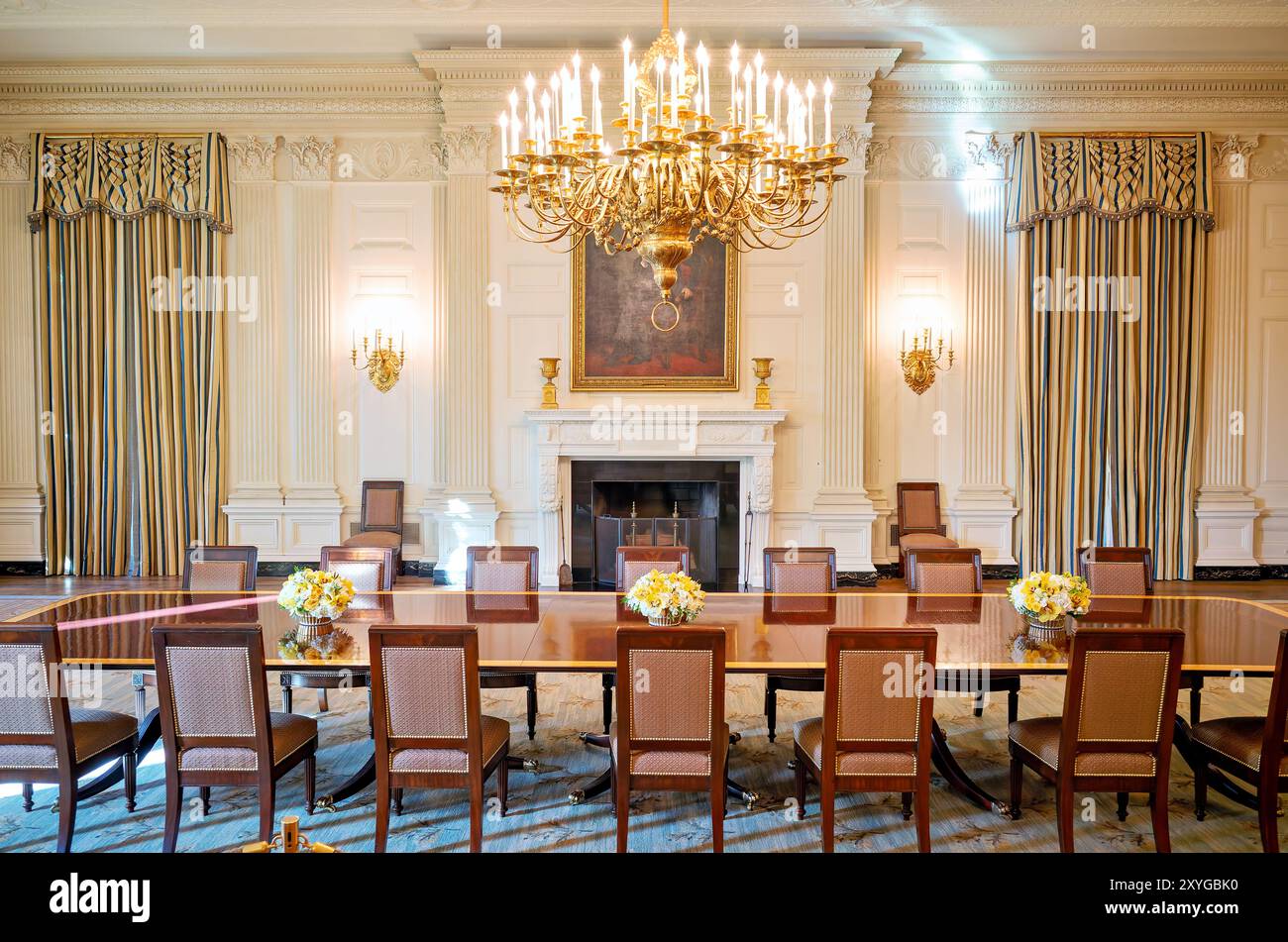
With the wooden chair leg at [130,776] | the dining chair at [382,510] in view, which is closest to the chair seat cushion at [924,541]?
the dining chair at [382,510]

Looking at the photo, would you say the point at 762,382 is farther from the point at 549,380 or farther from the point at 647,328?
the point at 549,380

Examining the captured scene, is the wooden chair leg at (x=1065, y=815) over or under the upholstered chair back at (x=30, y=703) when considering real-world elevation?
under

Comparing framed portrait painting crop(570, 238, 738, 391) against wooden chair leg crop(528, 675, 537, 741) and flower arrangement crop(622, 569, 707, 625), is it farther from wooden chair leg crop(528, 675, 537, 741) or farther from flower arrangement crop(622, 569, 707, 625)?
flower arrangement crop(622, 569, 707, 625)

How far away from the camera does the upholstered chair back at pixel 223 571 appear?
14.8 feet

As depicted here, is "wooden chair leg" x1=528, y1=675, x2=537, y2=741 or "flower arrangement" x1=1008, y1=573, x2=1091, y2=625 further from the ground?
"flower arrangement" x1=1008, y1=573, x2=1091, y2=625

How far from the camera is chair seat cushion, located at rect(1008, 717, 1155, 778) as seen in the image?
2.96 meters

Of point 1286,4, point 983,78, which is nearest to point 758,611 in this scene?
point 983,78

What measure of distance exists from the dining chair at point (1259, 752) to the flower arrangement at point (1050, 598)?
608 mm

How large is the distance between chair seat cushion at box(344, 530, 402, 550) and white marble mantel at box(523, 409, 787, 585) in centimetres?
115

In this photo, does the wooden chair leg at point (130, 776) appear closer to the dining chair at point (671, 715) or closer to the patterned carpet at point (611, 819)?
the patterned carpet at point (611, 819)

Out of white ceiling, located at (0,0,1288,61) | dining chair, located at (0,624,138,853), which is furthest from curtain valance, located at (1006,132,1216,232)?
dining chair, located at (0,624,138,853)

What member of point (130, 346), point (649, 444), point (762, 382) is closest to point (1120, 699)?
point (762, 382)

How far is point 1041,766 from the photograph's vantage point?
3160mm

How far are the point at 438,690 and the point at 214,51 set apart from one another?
261 inches
